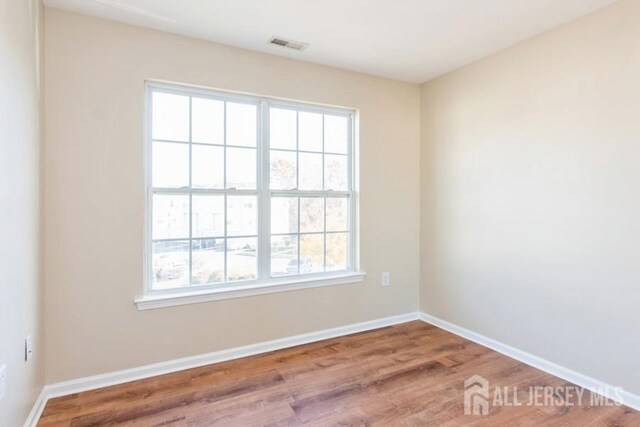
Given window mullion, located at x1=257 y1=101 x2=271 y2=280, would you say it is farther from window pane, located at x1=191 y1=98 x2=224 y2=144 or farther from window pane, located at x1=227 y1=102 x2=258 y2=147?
window pane, located at x1=191 y1=98 x2=224 y2=144

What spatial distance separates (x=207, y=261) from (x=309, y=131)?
1416 millimetres

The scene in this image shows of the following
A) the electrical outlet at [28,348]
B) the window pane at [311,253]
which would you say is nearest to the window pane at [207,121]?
the window pane at [311,253]

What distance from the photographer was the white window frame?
244 cm

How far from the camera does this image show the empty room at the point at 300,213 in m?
2.01

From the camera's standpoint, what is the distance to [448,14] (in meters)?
2.23

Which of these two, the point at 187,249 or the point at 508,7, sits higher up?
the point at 508,7

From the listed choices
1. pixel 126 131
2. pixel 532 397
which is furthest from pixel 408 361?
pixel 126 131

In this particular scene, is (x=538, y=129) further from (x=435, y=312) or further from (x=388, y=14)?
(x=435, y=312)

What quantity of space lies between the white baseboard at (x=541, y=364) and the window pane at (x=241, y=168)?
7.42 feet

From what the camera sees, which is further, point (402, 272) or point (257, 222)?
point (402, 272)

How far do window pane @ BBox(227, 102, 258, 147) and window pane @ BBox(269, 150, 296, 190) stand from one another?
227 mm

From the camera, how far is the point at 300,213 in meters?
3.03

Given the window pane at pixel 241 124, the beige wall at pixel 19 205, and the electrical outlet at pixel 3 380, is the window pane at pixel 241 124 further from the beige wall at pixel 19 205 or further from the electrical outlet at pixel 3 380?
the electrical outlet at pixel 3 380

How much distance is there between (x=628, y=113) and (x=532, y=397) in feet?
5.96
